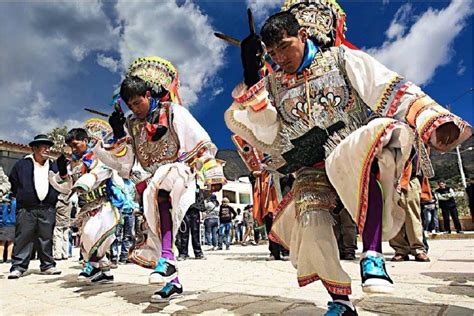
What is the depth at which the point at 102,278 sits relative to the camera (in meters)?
4.54

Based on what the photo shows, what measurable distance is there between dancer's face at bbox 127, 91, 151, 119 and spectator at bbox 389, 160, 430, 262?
3666mm

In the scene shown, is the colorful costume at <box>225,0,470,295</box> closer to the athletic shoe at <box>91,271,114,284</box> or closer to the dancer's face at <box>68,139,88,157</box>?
the athletic shoe at <box>91,271,114,284</box>

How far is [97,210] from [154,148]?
1.77 meters

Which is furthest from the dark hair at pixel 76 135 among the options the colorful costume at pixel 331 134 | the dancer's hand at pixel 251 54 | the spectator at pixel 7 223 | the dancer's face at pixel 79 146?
the spectator at pixel 7 223

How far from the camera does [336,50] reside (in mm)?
2434

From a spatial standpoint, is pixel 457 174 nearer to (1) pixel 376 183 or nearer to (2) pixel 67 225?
(2) pixel 67 225

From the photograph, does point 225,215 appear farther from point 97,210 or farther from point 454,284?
point 454,284

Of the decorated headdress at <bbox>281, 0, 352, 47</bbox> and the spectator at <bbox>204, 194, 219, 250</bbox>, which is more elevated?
the decorated headdress at <bbox>281, 0, 352, 47</bbox>

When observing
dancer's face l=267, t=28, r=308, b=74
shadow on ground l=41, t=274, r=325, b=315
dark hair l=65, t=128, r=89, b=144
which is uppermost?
dark hair l=65, t=128, r=89, b=144

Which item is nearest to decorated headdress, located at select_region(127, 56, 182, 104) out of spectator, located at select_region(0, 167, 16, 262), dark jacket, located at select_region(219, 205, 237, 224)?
spectator, located at select_region(0, 167, 16, 262)

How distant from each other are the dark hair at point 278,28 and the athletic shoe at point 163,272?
182 cm

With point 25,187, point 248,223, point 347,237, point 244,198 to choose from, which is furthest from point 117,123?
point 244,198

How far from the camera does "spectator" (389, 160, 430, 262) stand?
5.36 metres

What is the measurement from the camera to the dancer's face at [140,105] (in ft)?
10.9
